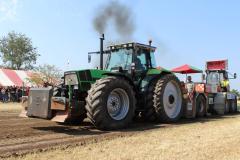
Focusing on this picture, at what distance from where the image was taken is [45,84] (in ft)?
34.5

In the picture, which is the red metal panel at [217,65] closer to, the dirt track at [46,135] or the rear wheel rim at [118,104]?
the dirt track at [46,135]

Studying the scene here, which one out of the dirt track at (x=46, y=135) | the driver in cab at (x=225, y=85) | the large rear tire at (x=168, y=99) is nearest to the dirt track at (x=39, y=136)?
the dirt track at (x=46, y=135)

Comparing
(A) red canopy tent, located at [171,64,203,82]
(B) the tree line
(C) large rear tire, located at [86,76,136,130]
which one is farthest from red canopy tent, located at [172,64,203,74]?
(B) the tree line

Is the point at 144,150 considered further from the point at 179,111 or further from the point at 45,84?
the point at 179,111

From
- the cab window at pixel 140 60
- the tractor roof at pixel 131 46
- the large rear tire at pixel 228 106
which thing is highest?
the tractor roof at pixel 131 46

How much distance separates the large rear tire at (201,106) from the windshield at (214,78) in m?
4.69

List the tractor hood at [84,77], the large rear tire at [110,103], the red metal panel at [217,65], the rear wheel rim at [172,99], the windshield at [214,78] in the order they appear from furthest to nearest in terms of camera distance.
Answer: the windshield at [214,78] < the red metal panel at [217,65] < the rear wheel rim at [172,99] < the tractor hood at [84,77] < the large rear tire at [110,103]

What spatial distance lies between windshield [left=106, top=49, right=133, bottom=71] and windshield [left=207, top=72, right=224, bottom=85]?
8.93 meters

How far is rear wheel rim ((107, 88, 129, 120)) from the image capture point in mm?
9891

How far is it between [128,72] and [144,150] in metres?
4.60

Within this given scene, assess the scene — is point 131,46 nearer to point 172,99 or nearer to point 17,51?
point 172,99

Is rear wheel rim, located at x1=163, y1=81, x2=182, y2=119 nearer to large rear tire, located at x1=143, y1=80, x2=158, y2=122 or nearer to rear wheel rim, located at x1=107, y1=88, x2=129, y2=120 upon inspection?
large rear tire, located at x1=143, y1=80, x2=158, y2=122

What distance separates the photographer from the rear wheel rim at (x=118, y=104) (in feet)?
32.5

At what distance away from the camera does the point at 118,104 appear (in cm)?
1014
